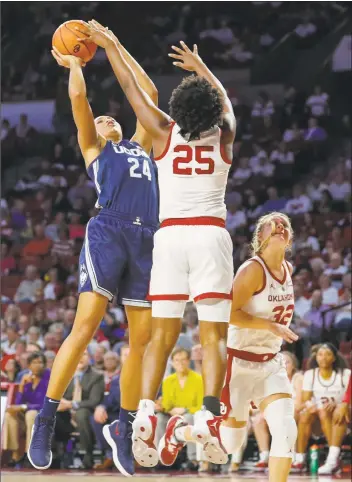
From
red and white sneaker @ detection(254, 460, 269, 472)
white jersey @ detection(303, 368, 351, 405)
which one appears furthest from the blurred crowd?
white jersey @ detection(303, 368, 351, 405)

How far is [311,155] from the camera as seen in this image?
60.1 ft

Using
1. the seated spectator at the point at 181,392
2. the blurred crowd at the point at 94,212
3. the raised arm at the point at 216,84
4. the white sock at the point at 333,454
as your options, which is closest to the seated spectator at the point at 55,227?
the blurred crowd at the point at 94,212

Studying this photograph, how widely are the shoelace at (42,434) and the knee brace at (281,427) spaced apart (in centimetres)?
168

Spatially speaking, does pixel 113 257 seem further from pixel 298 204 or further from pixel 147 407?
pixel 298 204

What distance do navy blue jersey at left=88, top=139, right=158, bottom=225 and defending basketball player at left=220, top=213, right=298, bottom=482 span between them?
94 centimetres

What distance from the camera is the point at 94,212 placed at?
1758 cm

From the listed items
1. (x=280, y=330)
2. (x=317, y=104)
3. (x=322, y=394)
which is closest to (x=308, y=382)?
(x=322, y=394)

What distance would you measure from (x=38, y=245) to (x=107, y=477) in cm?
760

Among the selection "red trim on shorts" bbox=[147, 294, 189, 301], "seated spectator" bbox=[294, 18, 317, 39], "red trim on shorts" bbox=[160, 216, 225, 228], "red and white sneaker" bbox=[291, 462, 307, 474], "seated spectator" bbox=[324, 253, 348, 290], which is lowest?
"red and white sneaker" bbox=[291, 462, 307, 474]

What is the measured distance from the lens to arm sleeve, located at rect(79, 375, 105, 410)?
1161 centimetres

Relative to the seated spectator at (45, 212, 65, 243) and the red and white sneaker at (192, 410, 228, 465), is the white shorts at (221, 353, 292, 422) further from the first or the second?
the seated spectator at (45, 212, 65, 243)

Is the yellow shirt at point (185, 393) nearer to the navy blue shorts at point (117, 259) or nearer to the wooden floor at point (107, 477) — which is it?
the wooden floor at point (107, 477)

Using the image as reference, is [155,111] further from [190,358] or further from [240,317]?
[190,358]

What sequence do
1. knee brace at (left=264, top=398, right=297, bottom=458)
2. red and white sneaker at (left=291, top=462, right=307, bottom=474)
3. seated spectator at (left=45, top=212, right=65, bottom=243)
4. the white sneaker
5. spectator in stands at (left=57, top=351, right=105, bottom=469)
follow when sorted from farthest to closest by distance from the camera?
seated spectator at (left=45, top=212, right=65, bottom=243)
spectator in stands at (left=57, top=351, right=105, bottom=469)
red and white sneaker at (left=291, top=462, right=307, bottom=474)
the white sneaker
knee brace at (left=264, top=398, right=297, bottom=458)
